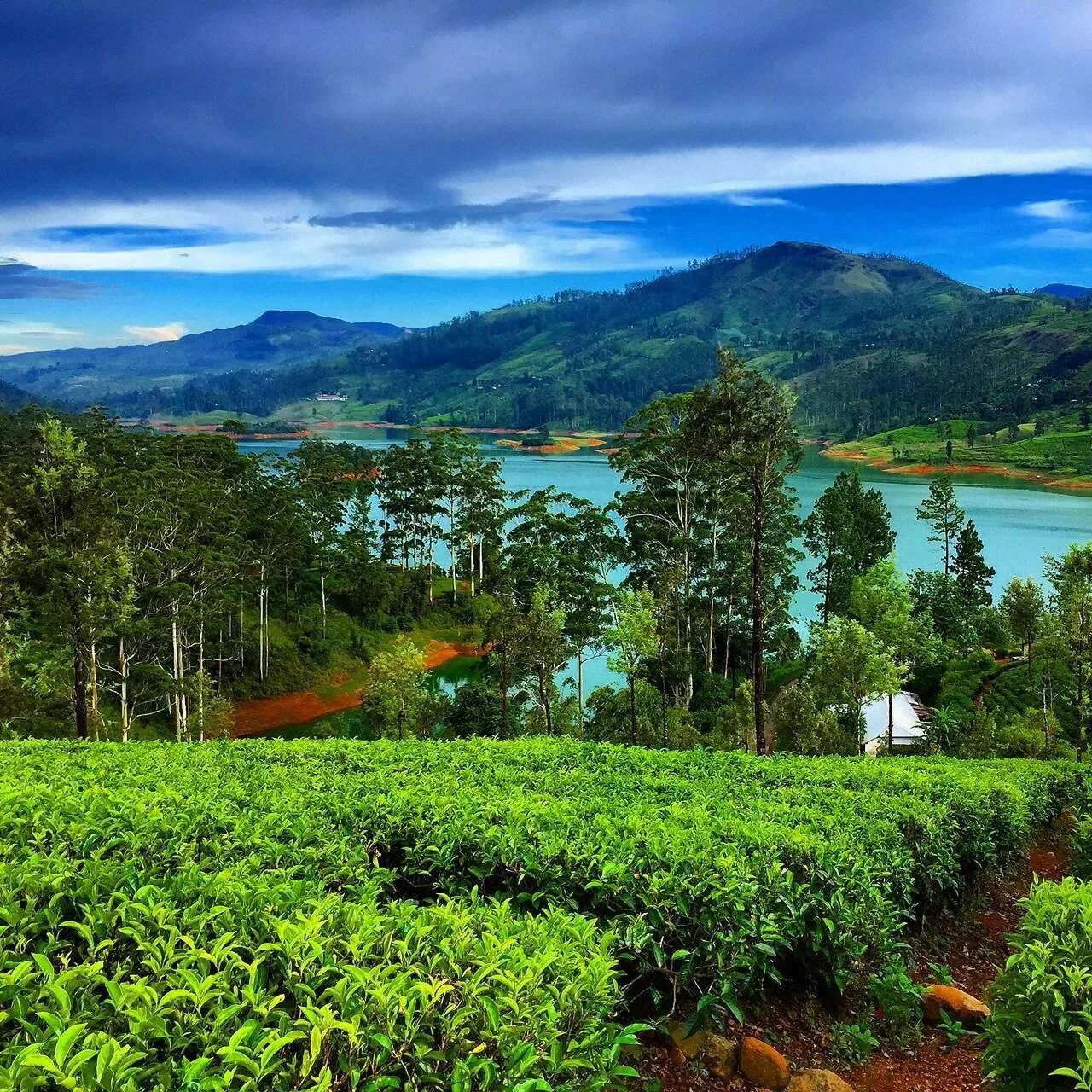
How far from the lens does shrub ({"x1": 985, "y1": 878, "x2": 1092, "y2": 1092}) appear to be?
362 cm

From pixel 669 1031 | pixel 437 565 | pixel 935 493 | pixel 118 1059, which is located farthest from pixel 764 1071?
pixel 437 565

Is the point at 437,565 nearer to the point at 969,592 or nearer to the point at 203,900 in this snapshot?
the point at 969,592

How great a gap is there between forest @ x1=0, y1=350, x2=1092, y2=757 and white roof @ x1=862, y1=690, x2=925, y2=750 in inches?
48.8

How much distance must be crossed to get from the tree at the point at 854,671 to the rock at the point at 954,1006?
17173 mm

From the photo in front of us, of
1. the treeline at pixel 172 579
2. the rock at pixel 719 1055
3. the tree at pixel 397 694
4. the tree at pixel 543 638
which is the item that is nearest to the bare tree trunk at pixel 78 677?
the treeline at pixel 172 579

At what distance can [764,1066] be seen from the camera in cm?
487

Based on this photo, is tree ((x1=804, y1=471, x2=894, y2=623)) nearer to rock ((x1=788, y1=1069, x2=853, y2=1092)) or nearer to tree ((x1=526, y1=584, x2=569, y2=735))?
tree ((x1=526, y1=584, x2=569, y2=735))

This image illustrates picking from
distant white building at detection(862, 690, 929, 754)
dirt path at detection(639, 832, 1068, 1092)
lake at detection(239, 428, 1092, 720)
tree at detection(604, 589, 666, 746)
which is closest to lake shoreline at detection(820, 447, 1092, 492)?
lake at detection(239, 428, 1092, 720)

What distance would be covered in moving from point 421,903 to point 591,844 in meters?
1.41

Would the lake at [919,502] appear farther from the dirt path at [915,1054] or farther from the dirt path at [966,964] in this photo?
the dirt path at [915,1054]

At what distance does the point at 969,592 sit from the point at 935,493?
5805 millimetres

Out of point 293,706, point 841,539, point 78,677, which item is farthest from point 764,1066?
point 841,539

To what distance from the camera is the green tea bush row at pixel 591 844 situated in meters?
4.91

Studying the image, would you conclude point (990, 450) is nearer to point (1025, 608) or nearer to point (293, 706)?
point (1025, 608)
